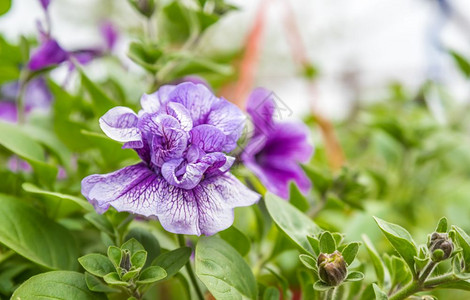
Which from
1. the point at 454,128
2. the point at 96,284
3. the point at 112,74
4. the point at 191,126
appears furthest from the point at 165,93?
the point at 454,128

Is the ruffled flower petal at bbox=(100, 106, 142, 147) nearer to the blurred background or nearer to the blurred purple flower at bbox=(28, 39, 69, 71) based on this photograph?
the blurred purple flower at bbox=(28, 39, 69, 71)

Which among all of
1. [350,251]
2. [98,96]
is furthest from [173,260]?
[98,96]

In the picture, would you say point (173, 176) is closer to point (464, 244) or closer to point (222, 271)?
point (222, 271)

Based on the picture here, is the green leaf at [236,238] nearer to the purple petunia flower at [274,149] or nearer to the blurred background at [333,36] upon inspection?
the purple petunia flower at [274,149]

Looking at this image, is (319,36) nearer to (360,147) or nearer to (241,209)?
(360,147)

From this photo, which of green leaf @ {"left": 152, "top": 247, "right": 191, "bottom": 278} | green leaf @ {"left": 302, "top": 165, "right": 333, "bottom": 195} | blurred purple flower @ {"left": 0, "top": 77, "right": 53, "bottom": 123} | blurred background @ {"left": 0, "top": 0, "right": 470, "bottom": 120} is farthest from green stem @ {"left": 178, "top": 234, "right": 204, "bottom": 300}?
blurred background @ {"left": 0, "top": 0, "right": 470, "bottom": 120}

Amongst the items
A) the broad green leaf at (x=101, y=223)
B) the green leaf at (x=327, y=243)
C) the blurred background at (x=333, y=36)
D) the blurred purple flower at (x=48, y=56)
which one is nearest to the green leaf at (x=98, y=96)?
the blurred purple flower at (x=48, y=56)
